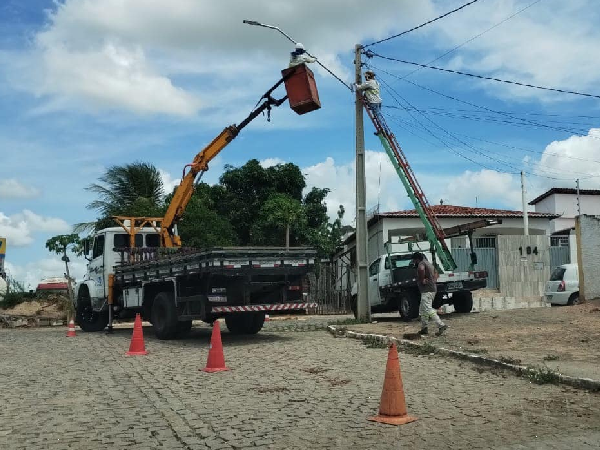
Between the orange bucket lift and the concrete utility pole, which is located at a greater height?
the orange bucket lift

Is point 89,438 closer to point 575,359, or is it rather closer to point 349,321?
point 575,359

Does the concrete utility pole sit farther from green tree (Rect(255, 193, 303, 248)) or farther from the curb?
green tree (Rect(255, 193, 303, 248))

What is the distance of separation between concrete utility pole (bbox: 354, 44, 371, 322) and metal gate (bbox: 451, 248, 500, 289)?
963cm

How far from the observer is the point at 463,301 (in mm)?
17453

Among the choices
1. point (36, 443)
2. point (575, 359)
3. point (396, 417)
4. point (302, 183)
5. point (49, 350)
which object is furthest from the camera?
point (302, 183)

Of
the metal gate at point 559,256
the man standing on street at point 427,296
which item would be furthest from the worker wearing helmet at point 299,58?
the metal gate at point 559,256

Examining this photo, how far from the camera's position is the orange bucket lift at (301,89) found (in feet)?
43.6

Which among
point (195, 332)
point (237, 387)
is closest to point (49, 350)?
point (195, 332)

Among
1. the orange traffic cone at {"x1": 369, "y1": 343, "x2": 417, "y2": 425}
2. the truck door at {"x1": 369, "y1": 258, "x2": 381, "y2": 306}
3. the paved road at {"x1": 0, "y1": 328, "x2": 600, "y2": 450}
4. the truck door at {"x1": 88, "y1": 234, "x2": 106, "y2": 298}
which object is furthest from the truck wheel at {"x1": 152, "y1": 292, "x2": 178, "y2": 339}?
the orange traffic cone at {"x1": 369, "y1": 343, "x2": 417, "y2": 425}

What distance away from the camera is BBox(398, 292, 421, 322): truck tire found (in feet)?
53.2

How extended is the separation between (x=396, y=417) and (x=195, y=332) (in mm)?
10674

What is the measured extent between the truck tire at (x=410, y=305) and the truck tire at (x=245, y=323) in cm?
394

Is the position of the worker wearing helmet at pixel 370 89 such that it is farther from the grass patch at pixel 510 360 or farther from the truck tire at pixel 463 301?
the grass patch at pixel 510 360

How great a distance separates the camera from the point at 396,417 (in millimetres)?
6117
